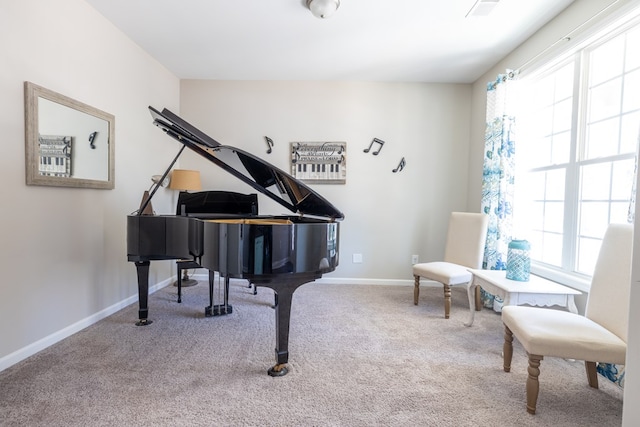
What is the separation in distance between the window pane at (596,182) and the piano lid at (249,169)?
1839 mm

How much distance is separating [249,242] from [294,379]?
0.88 metres

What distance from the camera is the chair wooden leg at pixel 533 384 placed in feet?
4.91

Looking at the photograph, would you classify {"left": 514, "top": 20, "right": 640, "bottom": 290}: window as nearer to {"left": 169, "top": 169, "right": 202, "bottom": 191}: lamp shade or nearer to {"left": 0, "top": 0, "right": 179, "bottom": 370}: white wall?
{"left": 169, "top": 169, "right": 202, "bottom": 191}: lamp shade

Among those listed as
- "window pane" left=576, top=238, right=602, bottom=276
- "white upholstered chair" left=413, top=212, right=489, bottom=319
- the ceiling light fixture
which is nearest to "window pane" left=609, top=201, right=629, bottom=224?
"window pane" left=576, top=238, right=602, bottom=276

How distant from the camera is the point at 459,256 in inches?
123

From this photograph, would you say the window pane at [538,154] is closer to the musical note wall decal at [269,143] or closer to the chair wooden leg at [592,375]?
the chair wooden leg at [592,375]

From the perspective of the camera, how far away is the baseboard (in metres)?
1.85

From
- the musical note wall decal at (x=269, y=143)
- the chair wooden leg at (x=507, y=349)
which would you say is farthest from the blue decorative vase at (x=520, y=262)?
the musical note wall decal at (x=269, y=143)

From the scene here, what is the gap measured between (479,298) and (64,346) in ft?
11.7

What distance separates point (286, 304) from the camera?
5.82ft

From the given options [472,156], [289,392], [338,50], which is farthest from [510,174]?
[289,392]

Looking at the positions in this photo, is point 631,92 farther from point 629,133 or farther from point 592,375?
point 592,375

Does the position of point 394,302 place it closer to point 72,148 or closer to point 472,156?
point 472,156

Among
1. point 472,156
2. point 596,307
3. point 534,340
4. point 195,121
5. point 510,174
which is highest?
point 195,121
